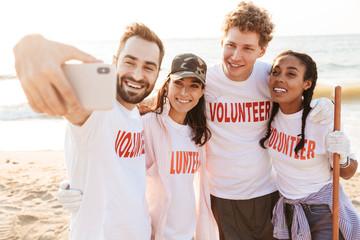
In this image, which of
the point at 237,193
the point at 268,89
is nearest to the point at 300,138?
the point at 268,89

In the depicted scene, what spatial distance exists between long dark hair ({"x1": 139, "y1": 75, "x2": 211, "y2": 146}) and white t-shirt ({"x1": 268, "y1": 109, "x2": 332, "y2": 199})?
2.28ft

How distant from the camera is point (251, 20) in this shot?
3039 millimetres

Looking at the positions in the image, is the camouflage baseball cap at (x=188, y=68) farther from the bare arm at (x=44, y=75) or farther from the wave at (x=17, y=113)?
the wave at (x=17, y=113)

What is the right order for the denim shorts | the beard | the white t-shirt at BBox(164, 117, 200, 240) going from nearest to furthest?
the beard < the denim shorts < the white t-shirt at BBox(164, 117, 200, 240)

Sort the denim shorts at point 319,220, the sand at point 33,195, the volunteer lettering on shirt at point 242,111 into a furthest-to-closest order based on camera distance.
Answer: the sand at point 33,195, the volunteer lettering on shirt at point 242,111, the denim shorts at point 319,220

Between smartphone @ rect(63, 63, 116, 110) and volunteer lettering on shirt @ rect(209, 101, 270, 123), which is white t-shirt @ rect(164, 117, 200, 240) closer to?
volunteer lettering on shirt @ rect(209, 101, 270, 123)

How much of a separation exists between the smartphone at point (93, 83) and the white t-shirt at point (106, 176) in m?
0.70

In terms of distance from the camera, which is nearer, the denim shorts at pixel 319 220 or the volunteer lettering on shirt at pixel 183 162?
the denim shorts at pixel 319 220

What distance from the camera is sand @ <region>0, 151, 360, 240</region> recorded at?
4.30m

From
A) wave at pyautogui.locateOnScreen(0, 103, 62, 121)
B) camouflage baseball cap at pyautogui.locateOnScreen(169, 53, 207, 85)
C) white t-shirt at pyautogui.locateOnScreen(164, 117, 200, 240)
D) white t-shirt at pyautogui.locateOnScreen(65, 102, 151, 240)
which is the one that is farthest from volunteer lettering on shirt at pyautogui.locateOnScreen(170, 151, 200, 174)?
wave at pyautogui.locateOnScreen(0, 103, 62, 121)

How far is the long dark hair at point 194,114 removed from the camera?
3.01 metres

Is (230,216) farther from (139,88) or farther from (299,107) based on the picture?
(139,88)

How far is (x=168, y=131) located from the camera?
114 inches

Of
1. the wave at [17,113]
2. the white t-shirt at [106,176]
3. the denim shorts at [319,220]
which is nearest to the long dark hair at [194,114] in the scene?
the white t-shirt at [106,176]
